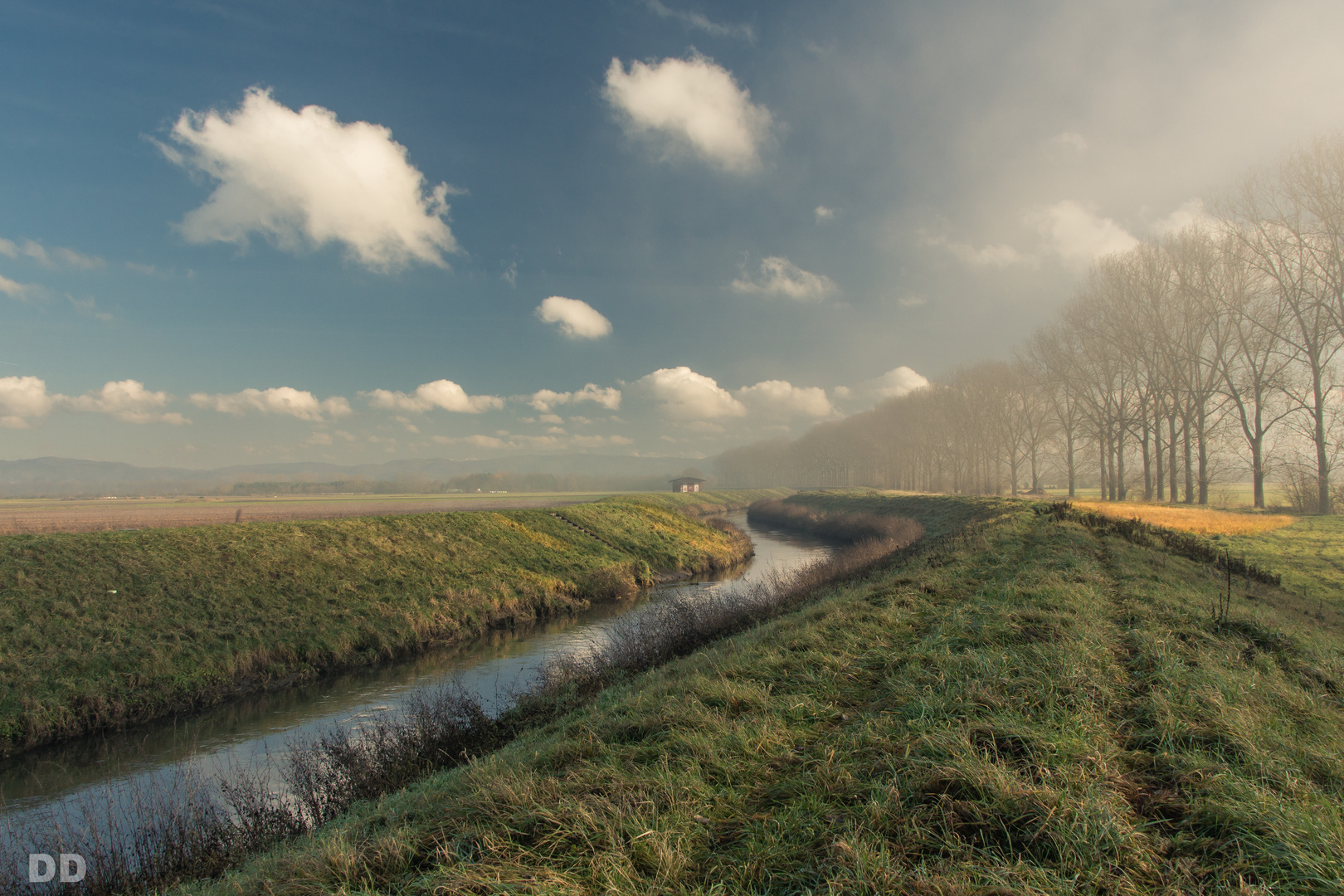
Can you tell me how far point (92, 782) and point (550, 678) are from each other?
943 centimetres

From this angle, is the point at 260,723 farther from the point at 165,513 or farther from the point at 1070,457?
the point at 165,513

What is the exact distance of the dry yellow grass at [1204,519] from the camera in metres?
24.3

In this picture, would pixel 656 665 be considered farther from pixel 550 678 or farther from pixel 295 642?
pixel 295 642

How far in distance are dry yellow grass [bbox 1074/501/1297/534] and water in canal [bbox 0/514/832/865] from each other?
26.3 meters

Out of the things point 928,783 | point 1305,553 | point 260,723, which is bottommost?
point 260,723

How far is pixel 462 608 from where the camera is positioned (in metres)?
23.8

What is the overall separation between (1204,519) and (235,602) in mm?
42625

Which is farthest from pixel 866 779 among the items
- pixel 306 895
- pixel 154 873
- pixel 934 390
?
pixel 934 390

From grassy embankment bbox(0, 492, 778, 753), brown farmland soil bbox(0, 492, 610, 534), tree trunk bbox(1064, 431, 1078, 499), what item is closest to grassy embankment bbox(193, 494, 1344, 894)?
grassy embankment bbox(0, 492, 778, 753)

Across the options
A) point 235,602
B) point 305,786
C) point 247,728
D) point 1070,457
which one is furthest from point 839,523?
point 305,786

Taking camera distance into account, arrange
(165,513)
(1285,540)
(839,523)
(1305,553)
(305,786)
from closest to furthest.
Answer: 1. (305,786)
2. (1305,553)
3. (1285,540)
4. (839,523)
5. (165,513)

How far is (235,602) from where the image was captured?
2052 centimetres

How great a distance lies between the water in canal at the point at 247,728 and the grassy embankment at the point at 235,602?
3.24 ft

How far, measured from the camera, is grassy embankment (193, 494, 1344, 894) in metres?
3.71
